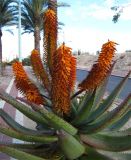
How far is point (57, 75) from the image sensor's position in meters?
2.83

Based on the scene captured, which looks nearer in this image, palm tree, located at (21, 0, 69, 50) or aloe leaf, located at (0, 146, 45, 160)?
aloe leaf, located at (0, 146, 45, 160)

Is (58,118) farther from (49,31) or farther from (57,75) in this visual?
(49,31)

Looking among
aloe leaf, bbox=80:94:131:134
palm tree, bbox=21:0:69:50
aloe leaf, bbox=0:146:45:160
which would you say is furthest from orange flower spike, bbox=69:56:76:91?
palm tree, bbox=21:0:69:50

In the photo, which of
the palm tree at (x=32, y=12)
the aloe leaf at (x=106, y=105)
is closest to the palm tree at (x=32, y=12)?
the palm tree at (x=32, y=12)

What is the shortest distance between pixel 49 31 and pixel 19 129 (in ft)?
2.43

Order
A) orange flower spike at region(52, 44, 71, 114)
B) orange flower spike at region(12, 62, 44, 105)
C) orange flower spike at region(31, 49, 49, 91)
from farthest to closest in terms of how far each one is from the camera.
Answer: orange flower spike at region(31, 49, 49, 91) → orange flower spike at region(12, 62, 44, 105) → orange flower spike at region(52, 44, 71, 114)

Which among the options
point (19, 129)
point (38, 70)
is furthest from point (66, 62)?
point (19, 129)

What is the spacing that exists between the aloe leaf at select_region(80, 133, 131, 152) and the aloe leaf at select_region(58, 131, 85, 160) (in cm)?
11

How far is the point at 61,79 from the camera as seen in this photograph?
111 inches

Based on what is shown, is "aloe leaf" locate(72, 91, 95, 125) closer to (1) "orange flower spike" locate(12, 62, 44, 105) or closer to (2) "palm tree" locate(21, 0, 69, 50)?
(1) "orange flower spike" locate(12, 62, 44, 105)

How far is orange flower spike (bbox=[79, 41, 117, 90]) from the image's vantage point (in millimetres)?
2961

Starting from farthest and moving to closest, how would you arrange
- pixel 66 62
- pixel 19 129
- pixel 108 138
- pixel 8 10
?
pixel 8 10
pixel 19 129
pixel 108 138
pixel 66 62

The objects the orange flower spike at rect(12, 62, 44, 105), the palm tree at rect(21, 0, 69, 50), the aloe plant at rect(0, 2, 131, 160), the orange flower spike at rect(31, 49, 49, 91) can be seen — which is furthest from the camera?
the palm tree at rect(21, 0, 69, 50)

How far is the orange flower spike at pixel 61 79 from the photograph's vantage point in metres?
2.76
